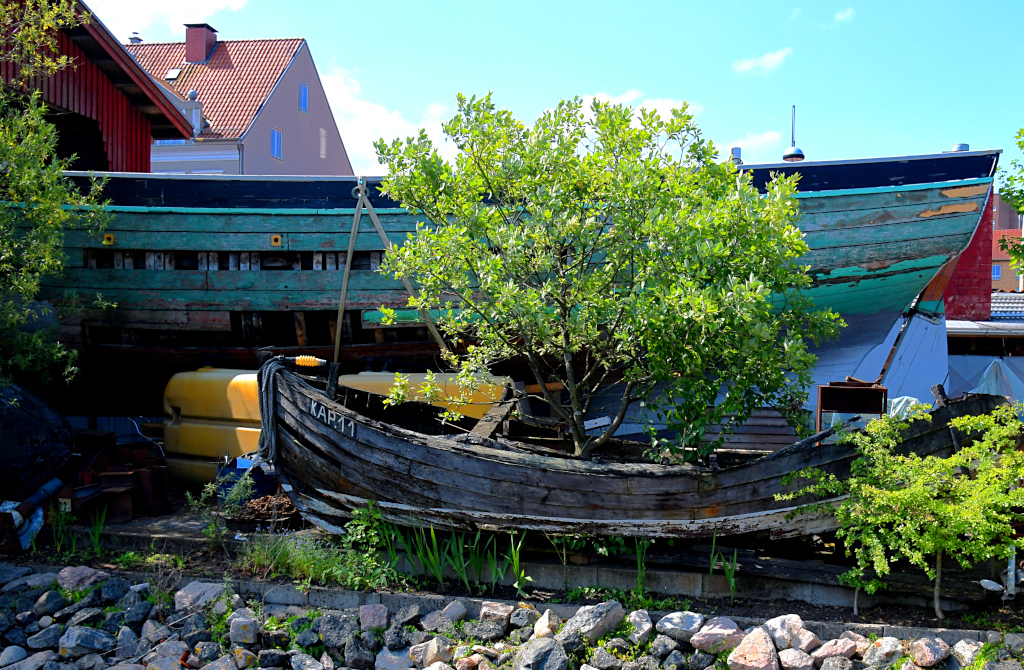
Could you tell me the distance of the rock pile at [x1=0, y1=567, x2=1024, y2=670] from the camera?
4070 mm

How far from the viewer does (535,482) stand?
15.8 ft

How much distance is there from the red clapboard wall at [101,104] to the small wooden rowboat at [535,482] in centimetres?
697

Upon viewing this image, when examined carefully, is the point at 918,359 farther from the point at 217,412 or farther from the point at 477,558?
the point at 217,412

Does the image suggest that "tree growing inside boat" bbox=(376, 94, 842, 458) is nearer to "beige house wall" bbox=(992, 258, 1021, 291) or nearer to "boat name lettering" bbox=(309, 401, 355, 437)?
"boat name lettering" bbox=(309, 401, 355, 437)

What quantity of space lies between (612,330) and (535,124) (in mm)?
1544

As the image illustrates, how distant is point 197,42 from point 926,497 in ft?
75.9

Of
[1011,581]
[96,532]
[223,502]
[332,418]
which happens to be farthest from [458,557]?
[1011,581]

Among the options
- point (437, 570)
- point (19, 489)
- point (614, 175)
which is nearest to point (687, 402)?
point (614, 175)

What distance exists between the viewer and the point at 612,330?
4934 mm

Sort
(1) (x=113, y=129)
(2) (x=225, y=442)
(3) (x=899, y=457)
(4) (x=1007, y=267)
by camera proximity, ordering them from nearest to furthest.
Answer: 1. (3) (x=899, y=457)
2. (2) (x=225, y=442)
3. (1) (x=113, y=129)
4. (4) (x=1007, y=267)

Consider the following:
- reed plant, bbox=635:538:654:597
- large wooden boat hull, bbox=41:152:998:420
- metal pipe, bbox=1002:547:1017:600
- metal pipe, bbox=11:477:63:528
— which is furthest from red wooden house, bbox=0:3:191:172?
metal pipe, bbox=1002:547:1017:600

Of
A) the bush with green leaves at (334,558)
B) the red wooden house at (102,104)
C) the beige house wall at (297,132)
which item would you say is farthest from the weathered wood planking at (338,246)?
the beige house wall at (297,132)

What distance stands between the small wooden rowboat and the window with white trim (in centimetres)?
1661

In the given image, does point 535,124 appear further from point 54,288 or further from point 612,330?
point 54,288
